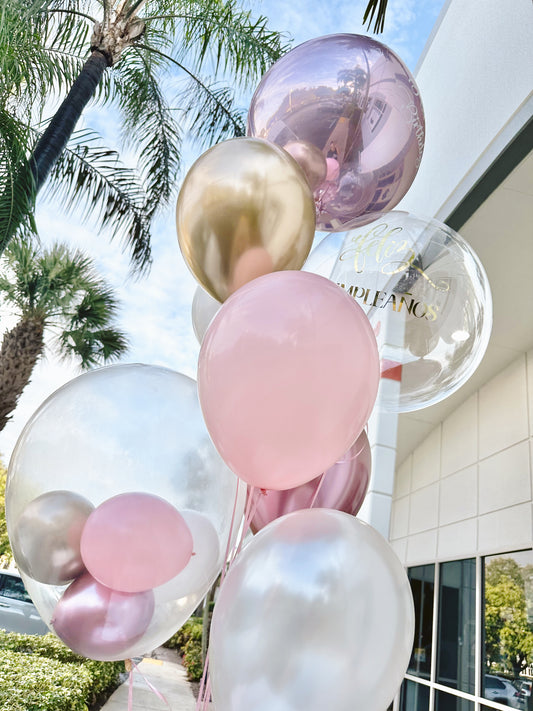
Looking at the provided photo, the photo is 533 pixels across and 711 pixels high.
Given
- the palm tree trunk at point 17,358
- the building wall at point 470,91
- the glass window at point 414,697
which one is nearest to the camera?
the building wall at point 470,91

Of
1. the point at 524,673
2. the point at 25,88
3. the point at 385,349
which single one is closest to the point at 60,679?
the point at 524,673

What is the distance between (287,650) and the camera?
82cm

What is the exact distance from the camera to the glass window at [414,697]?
20.0 ft

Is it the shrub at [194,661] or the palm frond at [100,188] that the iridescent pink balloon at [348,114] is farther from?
the shrub at [194,661]

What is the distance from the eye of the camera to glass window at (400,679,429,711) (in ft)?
20.0

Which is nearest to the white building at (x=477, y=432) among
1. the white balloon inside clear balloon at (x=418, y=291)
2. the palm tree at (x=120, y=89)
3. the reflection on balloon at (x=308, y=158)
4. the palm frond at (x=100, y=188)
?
the white balloon inside clear balloon at (x=418, y=291)

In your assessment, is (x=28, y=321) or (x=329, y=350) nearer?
(x=329, y=350)

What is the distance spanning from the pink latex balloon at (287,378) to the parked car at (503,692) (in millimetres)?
4813

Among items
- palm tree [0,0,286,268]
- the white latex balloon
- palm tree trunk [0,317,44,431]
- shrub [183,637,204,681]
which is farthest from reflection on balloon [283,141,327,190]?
shrub [183,637,204,681]

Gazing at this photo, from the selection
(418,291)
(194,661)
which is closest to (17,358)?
(194,661)

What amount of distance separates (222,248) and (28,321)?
8872 millimetres

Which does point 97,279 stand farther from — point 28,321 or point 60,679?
point 60,679

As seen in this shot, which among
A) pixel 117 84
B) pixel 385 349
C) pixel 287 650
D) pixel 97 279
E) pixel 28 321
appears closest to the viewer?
pixel 287 650

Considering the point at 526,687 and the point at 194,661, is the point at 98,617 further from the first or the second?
the point at 194,661
